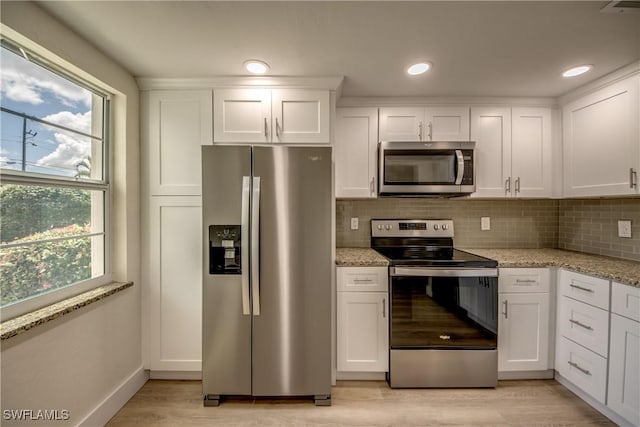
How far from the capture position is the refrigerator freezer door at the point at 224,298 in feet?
5.87

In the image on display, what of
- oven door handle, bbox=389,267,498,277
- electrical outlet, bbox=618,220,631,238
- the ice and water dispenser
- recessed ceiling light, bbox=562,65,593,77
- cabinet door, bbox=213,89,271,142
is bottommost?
oven door handle, bbox=389,267,498,277

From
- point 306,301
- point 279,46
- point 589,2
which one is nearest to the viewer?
point 589,2

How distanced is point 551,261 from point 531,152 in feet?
3.05

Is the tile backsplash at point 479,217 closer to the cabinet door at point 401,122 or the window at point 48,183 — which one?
the cabinet door at point 401,122

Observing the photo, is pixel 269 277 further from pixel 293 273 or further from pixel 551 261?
pixel 551 261

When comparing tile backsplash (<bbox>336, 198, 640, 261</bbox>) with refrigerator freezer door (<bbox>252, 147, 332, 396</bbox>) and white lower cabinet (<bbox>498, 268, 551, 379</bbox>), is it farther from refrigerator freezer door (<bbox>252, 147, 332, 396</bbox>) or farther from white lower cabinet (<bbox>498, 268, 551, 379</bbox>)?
refrigerator freezer door (<bbox>252, 147, 332, 396</bbox>)

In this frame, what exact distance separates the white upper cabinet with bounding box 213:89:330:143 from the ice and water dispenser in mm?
672

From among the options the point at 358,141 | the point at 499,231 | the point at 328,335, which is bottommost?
the point at 328,335

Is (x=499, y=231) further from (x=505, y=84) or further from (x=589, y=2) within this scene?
(x=589, y=2)

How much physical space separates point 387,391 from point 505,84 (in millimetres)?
2417

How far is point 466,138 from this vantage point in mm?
2338

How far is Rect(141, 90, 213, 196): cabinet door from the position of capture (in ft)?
6.68

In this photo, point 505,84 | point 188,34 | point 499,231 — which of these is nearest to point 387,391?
point 499,231

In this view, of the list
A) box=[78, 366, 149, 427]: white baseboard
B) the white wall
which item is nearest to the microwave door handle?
the white wall
